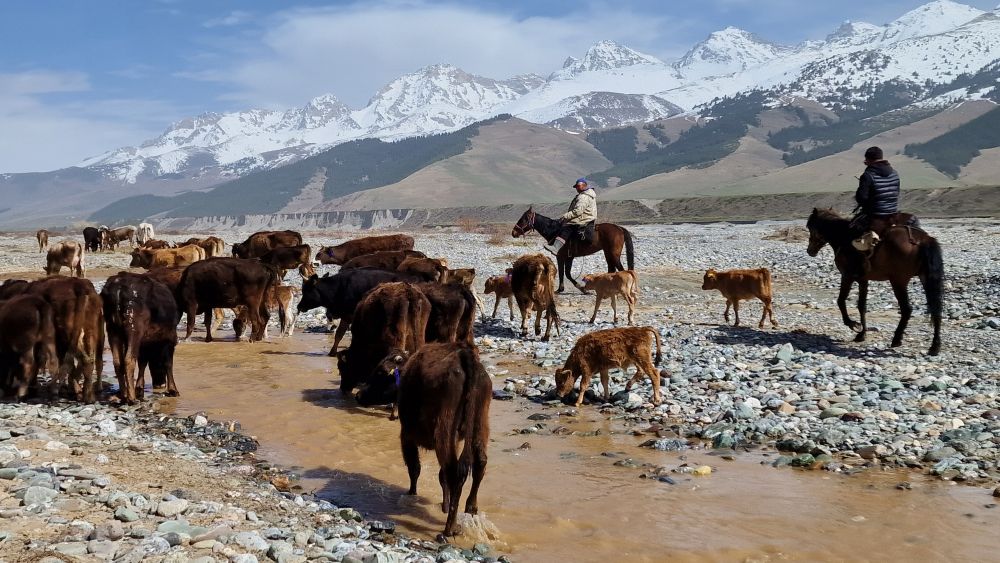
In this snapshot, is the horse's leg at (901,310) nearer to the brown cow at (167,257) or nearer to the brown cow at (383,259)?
the brown cow at (383,259)

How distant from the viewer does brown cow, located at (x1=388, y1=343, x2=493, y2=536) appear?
251 inches

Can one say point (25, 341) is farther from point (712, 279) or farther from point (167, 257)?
point (167, 257)

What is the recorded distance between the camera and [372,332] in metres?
10.6

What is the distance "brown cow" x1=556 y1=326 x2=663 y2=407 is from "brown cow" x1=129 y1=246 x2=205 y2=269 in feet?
55.0

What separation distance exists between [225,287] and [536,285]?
571cm

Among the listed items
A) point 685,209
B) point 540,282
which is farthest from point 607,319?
point 685,209

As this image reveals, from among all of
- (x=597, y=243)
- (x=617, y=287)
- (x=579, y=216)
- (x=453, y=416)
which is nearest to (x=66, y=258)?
(x=579, y=216)

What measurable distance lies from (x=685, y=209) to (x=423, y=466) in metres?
119

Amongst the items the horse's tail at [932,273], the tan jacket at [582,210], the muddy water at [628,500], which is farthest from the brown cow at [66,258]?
the horse's tail at [932,273]

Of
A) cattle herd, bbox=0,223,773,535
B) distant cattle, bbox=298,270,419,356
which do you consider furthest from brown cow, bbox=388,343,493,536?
distant cattle, bbox=298,270,419,356

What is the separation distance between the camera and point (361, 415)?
33.6 ft

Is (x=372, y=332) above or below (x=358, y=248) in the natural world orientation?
below

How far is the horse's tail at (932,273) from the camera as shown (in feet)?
44.7

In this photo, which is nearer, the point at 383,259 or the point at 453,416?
the point at 453,416
